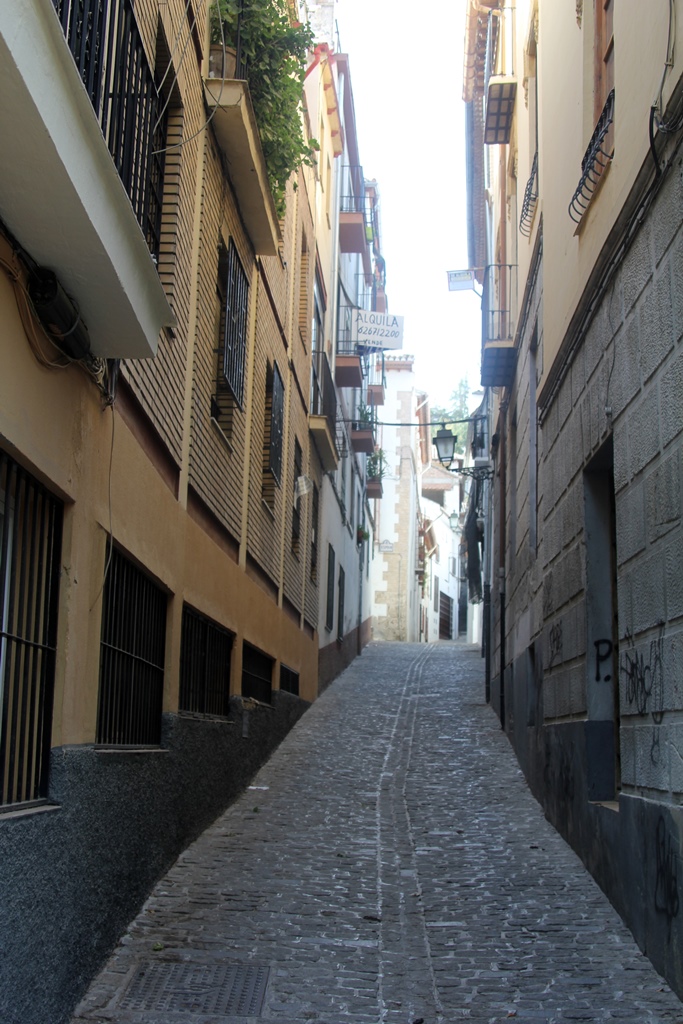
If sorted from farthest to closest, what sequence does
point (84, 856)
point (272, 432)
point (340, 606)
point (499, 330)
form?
point (340, 606), point (499, 330), point (272, 432), point (84, 856)

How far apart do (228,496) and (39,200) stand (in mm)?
6285

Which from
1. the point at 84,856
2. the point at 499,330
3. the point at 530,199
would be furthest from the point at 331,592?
the point at 84,856

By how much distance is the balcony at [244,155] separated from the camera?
30.5 ft

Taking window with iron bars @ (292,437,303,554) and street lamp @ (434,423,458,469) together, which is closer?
window with iron bars @ (292,437,303,554)

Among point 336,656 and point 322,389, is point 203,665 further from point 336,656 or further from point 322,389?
point 336,656

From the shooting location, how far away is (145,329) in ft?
18.4

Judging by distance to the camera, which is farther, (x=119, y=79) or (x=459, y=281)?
(x=459, y=281)

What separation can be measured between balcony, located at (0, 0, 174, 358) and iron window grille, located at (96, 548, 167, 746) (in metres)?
1.66

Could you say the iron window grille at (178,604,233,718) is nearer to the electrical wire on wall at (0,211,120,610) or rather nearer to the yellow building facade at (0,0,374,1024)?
the yellow building facade at (0,0,374,1024)

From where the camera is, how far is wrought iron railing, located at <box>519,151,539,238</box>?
1227 cm

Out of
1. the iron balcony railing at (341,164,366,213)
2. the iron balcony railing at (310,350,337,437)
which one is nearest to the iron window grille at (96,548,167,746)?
the iron balcony railing at (310,350,337,437)

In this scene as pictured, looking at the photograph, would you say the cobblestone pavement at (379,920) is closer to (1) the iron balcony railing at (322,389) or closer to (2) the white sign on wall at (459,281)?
(1) the iron balcony railing at (322,389)

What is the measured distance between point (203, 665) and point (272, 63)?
550cm

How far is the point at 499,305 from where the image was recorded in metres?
16.9
